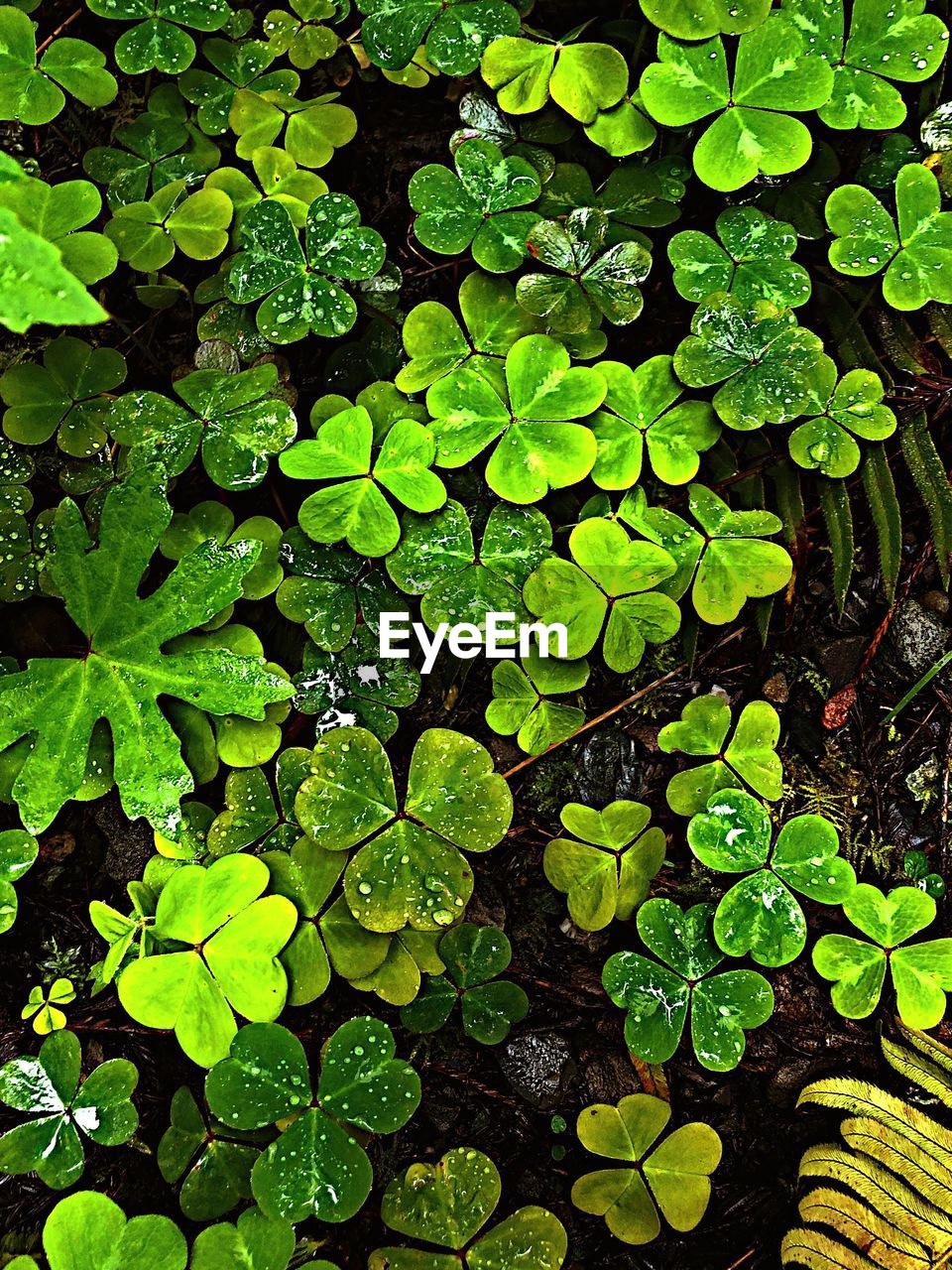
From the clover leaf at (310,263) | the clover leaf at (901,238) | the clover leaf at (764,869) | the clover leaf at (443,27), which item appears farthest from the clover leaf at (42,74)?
the clover leaf at (764,869)

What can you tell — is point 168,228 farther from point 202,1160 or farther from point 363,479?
point 202,1160

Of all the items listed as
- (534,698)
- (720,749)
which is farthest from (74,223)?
(720,749)

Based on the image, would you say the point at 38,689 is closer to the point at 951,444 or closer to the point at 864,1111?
the point at 864,1111

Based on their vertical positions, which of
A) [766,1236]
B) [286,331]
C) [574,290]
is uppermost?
[574,290]

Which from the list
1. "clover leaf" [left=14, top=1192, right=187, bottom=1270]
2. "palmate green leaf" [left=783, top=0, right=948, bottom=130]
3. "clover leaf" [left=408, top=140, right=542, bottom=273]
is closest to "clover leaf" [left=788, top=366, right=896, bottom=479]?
"palmate green leaf" [left=783, top=0, right=948, bottom=130]

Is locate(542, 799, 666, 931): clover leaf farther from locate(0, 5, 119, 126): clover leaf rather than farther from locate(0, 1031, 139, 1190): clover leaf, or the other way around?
locate(0, 5, 119, 126): clover leaf

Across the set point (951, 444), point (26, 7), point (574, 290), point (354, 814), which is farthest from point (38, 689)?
point (951, 444)
